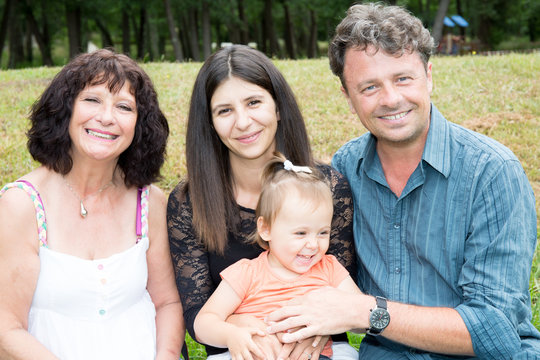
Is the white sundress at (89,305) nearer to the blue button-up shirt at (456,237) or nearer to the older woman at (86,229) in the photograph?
the older woman at (86,229)

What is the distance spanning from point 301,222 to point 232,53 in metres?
1.06

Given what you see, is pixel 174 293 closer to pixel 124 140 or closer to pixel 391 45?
pixel 124 140

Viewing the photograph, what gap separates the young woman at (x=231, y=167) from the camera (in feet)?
10.7

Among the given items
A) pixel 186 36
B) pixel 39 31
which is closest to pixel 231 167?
pixel 39 31

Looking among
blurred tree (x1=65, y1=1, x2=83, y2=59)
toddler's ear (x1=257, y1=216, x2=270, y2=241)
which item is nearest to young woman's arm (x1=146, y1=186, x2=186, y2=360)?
toddler's ear (x1=257, y1=216, x2=270, y2=241)

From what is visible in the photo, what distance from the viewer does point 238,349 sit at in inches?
113

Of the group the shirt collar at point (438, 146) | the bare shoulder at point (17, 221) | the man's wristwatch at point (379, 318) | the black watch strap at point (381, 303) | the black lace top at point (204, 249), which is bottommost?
the man's wristwatch at point (379, 318)

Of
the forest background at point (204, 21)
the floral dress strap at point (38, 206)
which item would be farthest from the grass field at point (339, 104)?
the forest background at point (204, 21)

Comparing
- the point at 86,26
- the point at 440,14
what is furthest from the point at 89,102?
the point at 86,26

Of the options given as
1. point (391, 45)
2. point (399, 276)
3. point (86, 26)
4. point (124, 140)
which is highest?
point (86, 26)

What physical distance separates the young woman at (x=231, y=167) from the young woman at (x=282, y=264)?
21cm

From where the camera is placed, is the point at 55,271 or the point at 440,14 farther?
the point at 440,14

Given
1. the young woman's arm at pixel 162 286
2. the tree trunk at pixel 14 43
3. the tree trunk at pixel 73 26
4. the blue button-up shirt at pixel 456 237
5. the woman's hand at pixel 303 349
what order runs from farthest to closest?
the tree trunk at pixel 14 43 → the tree trunk at pixel 73 26 → the young woman's arm at pixel 162 286 → the woman's hand at pixel 303 349 → the blue button-up shirt at pixel 456 237

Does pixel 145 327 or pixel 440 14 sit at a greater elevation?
pixel 440 14
